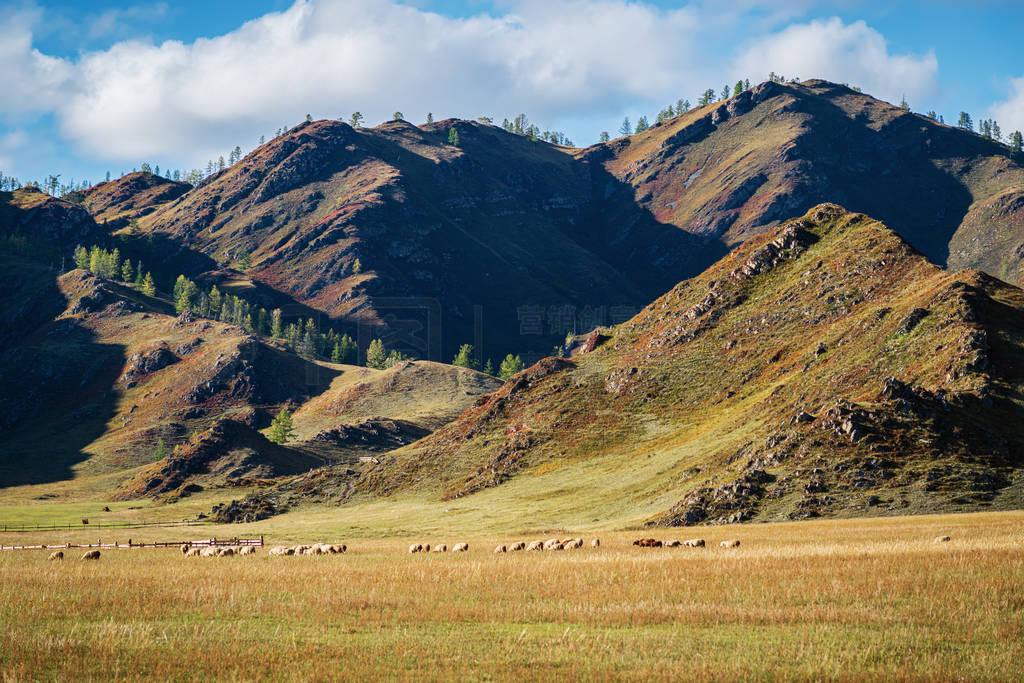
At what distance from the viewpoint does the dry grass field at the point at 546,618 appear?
1981cm

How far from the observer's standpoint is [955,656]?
20.1m

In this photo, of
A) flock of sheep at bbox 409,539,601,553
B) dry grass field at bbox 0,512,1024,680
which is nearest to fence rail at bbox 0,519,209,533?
flock of sheep at bbox 409,539,601,553

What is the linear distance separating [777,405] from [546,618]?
9894 cm

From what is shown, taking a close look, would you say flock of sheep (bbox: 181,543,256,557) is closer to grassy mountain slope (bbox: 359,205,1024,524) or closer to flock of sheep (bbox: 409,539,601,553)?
flock of sheep (bbox: 409,539,601,553)

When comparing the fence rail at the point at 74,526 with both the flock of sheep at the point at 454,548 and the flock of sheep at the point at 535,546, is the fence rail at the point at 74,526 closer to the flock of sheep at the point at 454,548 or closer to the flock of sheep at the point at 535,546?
the flock of sheep at the point at 454,548

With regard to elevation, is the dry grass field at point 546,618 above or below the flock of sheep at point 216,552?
above

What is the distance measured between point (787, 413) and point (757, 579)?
82867mm

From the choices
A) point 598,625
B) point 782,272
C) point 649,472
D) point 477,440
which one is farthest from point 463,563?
point 782,272

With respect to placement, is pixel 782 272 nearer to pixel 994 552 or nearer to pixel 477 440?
pixel 477 440

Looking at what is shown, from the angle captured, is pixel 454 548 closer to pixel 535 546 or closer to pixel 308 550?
pixel 535 546

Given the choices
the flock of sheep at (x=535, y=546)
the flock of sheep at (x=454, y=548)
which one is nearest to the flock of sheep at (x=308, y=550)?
the flock of sheep at (x=454, y=548)

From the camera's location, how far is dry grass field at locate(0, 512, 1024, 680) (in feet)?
65.0

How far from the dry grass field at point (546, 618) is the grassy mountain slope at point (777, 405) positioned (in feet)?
155

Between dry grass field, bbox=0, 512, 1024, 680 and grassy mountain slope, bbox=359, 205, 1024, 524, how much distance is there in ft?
155
